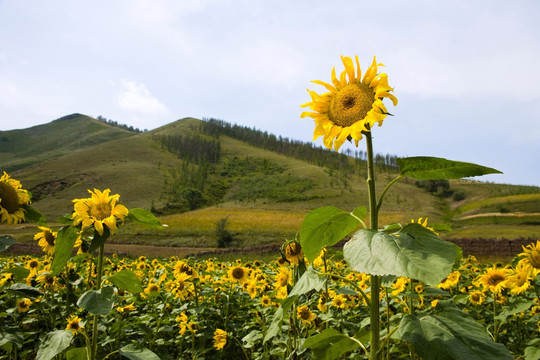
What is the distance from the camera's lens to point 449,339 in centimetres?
90

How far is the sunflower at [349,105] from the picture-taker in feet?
3.95

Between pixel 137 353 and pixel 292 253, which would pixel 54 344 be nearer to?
pixel 137 353

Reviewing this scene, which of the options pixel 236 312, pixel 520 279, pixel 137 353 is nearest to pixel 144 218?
pixel 137 353

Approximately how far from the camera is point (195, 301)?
4.17 meters

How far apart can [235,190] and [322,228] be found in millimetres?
81264

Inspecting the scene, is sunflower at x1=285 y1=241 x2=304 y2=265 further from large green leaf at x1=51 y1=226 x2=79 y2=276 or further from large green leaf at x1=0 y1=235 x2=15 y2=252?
large green leaf at x1=0 y1=235 x2=15 y2=252

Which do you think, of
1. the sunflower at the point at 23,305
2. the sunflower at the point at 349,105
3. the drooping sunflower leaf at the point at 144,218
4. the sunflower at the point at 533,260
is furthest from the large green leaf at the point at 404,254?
the sunflower at the point at 23,305

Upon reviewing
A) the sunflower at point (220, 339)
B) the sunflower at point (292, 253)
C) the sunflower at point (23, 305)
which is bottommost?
the sunflower at point (220, 339)

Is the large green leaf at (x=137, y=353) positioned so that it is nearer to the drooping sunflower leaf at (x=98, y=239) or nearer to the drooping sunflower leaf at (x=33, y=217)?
the drooping sunflower leaf at (x=98, y=239)

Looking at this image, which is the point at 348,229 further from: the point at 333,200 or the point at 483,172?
the point at 333,200

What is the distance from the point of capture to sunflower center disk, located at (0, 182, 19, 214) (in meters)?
1.95

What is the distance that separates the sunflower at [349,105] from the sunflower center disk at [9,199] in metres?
1.82

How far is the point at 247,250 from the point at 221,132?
5183 inches

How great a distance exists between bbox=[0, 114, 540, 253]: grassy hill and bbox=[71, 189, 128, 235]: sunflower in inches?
941
